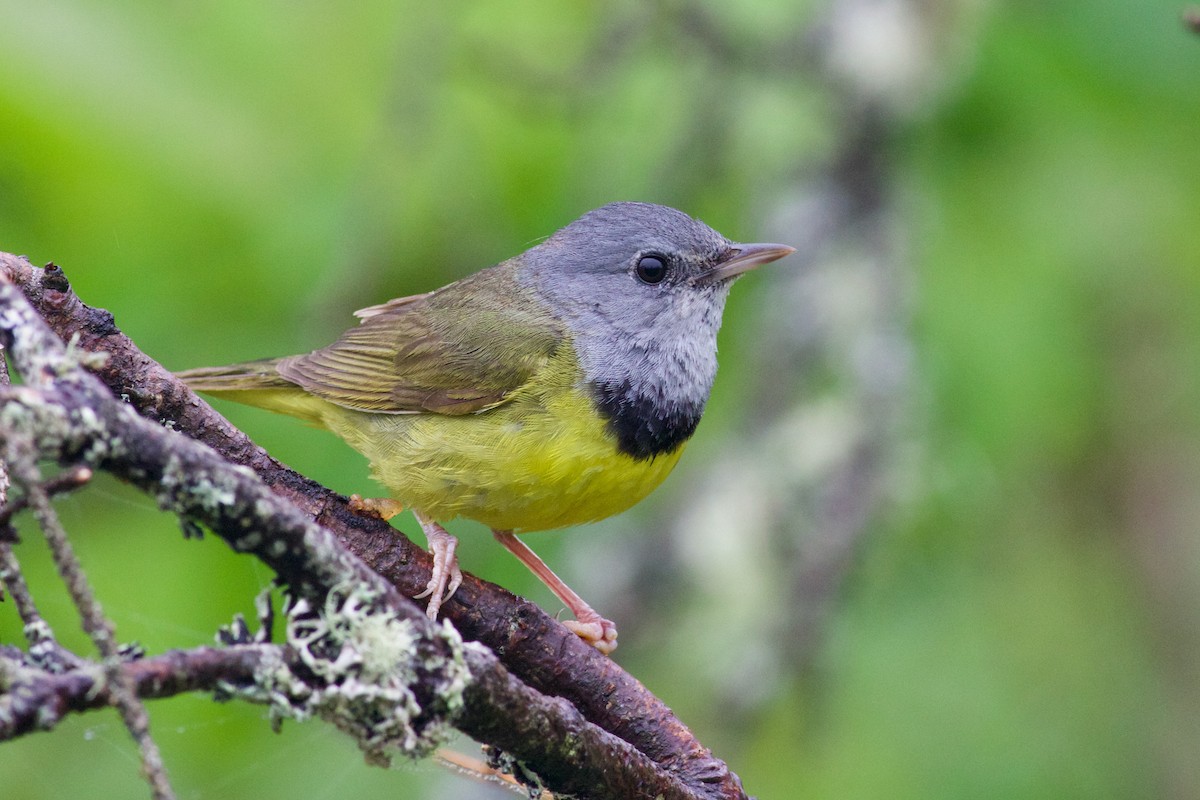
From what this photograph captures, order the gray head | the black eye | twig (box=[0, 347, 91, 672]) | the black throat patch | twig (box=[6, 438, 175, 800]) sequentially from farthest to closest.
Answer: the black eye, the gray head, the black throat patch, twig (box=[0, 347, 91, 672]), twig (box=[6, 438, 175, 800])

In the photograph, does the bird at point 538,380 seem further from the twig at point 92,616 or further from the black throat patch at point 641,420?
the twig at point 92,616

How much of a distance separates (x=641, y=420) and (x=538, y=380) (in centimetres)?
36

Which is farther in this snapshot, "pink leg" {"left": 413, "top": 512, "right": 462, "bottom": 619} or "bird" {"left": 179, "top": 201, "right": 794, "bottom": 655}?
"bird" {"left": 179, "top": 201, "right": 794, "bottom": 655}

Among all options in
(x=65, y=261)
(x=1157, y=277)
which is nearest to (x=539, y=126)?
(x=65, y=261)

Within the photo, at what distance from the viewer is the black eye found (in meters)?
4.41

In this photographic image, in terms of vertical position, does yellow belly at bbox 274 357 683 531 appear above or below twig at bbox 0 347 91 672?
above

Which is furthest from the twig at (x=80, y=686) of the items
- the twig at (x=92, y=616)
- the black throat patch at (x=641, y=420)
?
the black throat patch at (x=641, y=420)

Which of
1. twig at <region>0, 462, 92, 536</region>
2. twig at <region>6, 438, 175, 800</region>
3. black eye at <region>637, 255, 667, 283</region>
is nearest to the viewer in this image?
twig at <region>6, 438, 175, 800</region>

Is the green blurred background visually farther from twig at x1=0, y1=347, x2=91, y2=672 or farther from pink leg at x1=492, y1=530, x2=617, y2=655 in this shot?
twig at x1=0, y1=347, x2=91, y2=672

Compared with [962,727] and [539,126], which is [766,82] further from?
[962,727]

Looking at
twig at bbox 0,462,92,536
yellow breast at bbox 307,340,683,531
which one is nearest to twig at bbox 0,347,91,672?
twig at bbox 0,462,92,536

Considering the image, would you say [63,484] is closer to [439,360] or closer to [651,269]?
[439,360]

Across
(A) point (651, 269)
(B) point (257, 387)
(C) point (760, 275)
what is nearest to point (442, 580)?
(B) point (257, 387)

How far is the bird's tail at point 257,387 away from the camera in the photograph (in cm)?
421
